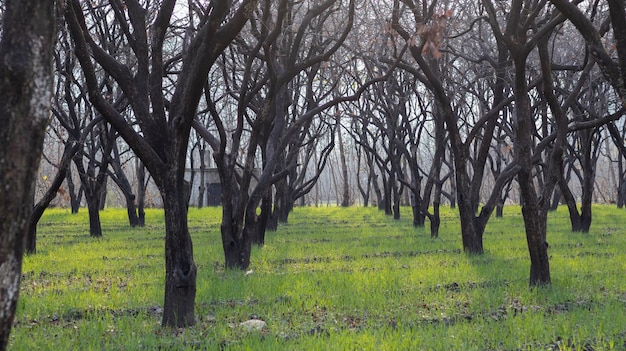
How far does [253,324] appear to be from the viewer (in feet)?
17.2

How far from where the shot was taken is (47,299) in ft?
20.9

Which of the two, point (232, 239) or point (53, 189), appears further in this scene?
point (53, 189)

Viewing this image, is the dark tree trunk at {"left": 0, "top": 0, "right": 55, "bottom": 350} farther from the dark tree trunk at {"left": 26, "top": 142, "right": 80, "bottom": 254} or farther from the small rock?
the dark tree trunk at {"left": 26, "top": 142, "right": 80, "bottom": 254}

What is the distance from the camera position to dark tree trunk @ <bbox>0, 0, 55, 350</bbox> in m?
2.30

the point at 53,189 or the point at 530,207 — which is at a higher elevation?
the point at 53,189

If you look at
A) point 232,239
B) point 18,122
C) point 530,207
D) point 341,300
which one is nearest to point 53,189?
point 232,239

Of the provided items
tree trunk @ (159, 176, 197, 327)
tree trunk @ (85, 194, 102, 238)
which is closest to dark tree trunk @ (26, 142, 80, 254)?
tree trunk @ (85, 194, 102, 238)

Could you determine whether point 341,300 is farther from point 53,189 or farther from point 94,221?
point 94,221

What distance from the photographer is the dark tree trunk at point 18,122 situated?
230 cm

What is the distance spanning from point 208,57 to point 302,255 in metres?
5.44

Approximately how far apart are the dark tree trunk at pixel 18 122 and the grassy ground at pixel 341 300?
2.36m

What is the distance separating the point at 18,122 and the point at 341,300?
438 centimetres

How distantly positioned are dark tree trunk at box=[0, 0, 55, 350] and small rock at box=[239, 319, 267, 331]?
2.93m

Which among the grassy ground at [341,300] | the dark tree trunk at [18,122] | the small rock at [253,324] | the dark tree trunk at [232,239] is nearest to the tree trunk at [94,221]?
the grassy ground at [341,300]
